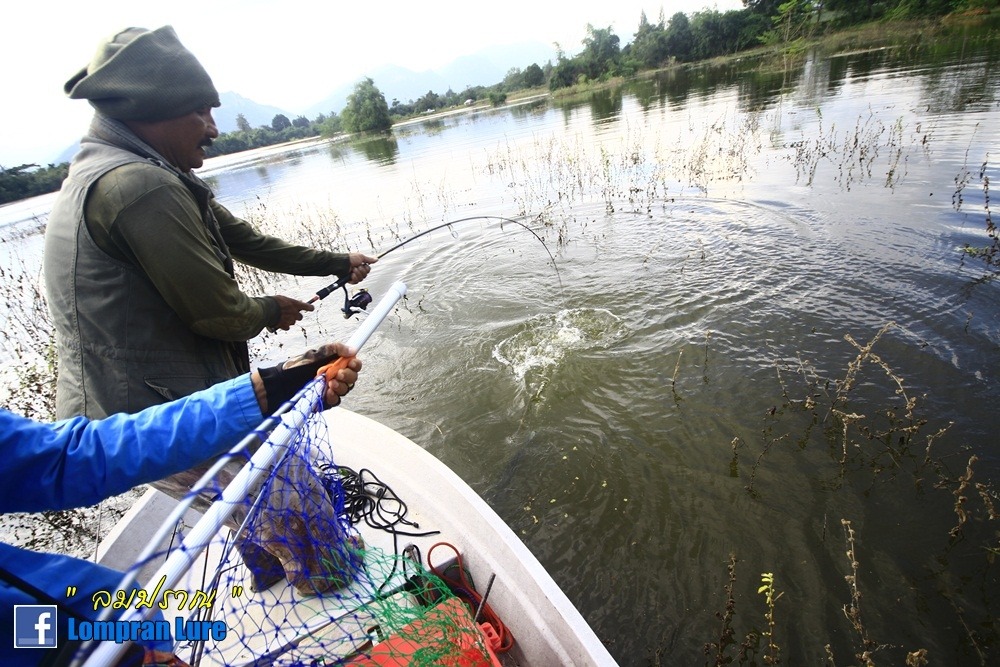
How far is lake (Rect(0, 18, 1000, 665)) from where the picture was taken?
2.98 metres

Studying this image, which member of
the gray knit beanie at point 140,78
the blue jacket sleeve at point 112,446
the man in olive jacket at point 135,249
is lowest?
the blue jacket sleeve at point 112,446

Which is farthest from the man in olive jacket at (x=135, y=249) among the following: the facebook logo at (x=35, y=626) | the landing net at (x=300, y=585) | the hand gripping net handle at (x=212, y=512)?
the facebook logo at (x=35, y=626)

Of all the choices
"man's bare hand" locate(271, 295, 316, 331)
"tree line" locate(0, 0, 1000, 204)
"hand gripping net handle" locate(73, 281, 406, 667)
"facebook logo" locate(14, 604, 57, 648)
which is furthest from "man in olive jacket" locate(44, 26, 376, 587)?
"tree line" locate(0, 0, 1000, 204)

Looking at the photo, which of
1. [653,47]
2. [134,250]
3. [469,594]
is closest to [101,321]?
[134,250]

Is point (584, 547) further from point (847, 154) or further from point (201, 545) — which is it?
point (847, 154)

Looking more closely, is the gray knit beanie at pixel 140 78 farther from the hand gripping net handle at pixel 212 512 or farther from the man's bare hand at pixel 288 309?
the hand gripping net handle at pixel 212 512

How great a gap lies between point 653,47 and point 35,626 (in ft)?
246

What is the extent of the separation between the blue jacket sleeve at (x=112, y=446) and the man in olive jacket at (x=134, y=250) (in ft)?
2.38

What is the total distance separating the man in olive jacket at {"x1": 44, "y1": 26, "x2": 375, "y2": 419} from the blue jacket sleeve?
726 millimetres

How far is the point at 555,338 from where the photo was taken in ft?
20.0

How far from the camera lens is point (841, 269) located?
19.9ft

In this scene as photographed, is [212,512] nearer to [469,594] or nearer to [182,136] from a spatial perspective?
[469,594]

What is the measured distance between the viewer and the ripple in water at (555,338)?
19.0 feet

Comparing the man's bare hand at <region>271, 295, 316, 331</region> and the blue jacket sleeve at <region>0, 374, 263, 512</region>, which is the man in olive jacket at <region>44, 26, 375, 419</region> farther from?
the blue jacket sleeve at <region>0, 374, 263, 512</region>
